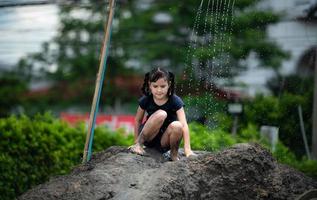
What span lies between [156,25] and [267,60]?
14.5 feet

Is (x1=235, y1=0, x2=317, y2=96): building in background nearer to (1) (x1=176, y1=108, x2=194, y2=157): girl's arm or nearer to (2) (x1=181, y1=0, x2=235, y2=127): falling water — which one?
(2) (x1=181, y1=0, x2=235, y2=127): falling water

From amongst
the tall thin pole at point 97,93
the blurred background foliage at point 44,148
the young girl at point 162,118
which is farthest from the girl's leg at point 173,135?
the blurred background foliage at point 44,148

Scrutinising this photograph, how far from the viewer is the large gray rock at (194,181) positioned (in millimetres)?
3902

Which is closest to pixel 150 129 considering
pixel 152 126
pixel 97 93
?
pixel 152 126

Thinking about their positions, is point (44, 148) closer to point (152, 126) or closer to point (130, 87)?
point (152, 126)

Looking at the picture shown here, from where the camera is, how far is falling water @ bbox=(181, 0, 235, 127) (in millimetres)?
7840

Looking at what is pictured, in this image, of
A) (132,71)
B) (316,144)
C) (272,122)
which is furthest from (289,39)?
(132,71)

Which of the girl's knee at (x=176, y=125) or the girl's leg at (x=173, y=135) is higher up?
the girl's knee at (x=176, y=125)

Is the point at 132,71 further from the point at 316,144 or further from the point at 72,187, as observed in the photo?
the point at 72,187

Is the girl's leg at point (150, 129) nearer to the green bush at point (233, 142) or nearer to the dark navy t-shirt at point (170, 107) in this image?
the dark navy t-shirt at point (170, 107)

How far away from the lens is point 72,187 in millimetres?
3980

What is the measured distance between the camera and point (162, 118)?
14.6ft

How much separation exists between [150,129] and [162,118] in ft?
0.43

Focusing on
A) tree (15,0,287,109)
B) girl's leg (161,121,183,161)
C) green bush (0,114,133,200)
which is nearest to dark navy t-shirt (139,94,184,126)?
girl's leg (161,121,183,161)
